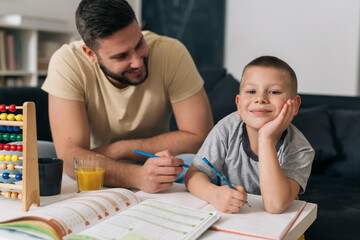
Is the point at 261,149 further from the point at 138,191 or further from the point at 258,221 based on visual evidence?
the point at 138,191

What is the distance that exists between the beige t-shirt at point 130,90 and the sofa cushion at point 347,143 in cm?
92

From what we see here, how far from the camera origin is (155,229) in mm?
895

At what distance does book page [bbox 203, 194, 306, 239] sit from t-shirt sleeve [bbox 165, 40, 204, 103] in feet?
2.58

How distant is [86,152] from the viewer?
1521 mm

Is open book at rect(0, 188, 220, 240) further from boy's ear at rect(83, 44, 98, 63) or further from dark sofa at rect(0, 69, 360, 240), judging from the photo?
dark sofa at rect(0, 69, 360, 240)

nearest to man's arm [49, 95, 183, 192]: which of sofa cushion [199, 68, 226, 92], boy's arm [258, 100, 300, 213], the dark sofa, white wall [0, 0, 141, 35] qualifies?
Answer: boy's arm [258, 100, 300, 213]

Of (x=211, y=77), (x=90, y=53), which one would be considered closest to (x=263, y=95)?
(x=90, y=53)

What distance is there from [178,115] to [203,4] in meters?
2.88

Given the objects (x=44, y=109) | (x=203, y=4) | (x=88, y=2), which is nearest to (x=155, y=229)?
(x=88, y=2)

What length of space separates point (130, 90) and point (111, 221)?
95 centimetres

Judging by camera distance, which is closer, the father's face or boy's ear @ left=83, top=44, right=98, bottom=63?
the father's face

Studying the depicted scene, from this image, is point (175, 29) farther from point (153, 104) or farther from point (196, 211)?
point (196, 211)

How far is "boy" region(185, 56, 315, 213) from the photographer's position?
1085 mm

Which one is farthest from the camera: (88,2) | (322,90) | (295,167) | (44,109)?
(322,90)
